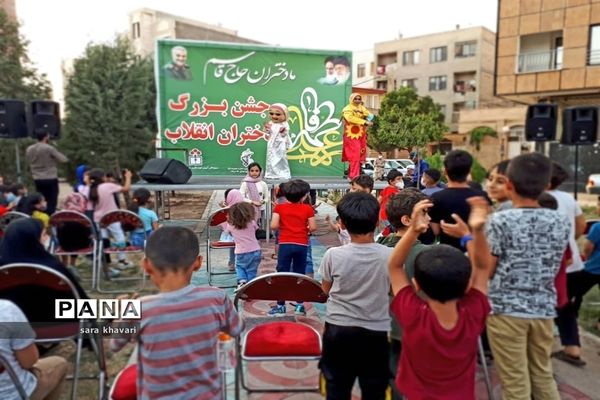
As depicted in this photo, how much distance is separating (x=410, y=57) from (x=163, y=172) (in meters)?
34.5

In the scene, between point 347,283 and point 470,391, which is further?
point 347,283

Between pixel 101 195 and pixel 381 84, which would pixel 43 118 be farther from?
pixel 381 84

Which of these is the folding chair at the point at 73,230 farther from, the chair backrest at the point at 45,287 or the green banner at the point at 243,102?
the green banner at the point at 243,102

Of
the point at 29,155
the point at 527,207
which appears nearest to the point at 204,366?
the point at 527,207

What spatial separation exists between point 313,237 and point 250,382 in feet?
16.8

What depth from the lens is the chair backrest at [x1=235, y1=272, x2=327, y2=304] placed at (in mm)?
2318

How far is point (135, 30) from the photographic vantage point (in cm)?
3838

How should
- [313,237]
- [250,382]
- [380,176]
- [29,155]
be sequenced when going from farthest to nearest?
1. [380,176]
2. [313,237]
3. [29,155]
4. [250,382]

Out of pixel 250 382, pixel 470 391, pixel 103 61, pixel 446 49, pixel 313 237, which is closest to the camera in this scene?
pixel 470 391

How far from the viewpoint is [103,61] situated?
1908 cm

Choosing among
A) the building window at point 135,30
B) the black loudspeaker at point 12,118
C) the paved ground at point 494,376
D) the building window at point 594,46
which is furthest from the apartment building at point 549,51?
the building window at point 135,30

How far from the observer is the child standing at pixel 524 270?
1.98 metres

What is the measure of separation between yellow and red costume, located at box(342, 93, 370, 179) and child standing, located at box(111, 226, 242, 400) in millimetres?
6913

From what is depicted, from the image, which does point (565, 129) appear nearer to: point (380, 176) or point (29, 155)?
point (380, 176)
